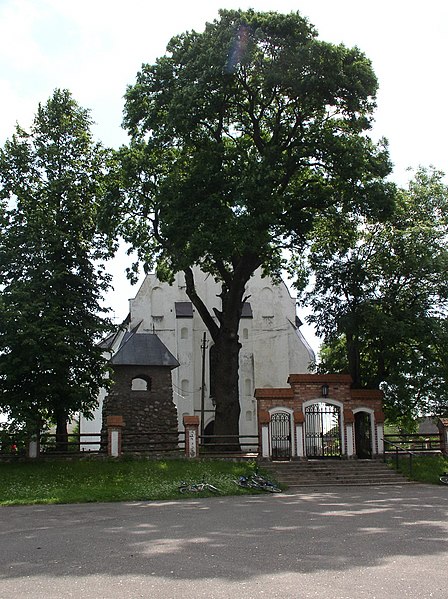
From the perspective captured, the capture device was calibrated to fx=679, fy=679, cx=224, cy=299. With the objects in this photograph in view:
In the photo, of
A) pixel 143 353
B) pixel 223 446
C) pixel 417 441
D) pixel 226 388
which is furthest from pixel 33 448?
Result: pixel 417 441

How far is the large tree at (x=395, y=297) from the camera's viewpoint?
24.3 m

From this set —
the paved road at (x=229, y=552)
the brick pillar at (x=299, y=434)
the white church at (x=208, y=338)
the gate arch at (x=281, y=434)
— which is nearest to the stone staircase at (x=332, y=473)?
the brick pillar at (x=299, y=434)

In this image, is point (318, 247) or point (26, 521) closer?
point (26, 521)

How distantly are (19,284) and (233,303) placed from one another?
25.4ft

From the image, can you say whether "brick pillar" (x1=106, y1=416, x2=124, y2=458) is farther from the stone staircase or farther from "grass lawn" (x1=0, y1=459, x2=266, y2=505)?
the stone staircase

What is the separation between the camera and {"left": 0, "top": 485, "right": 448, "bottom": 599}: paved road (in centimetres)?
677

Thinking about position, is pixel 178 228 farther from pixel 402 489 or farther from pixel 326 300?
pixel 402 489

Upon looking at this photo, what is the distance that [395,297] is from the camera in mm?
25547

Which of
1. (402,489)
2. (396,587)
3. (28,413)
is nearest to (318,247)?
(402,489)

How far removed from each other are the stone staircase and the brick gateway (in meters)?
0.77

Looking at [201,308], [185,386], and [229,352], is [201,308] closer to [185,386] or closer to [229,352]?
[229,352]

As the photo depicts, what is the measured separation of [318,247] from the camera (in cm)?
2717

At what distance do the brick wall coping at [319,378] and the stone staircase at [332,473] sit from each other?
2.78 meters

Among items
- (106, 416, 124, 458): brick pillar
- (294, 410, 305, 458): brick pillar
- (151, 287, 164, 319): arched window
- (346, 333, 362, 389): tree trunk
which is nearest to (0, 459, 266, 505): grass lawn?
(106, 416, 124, 458): brick pillar
